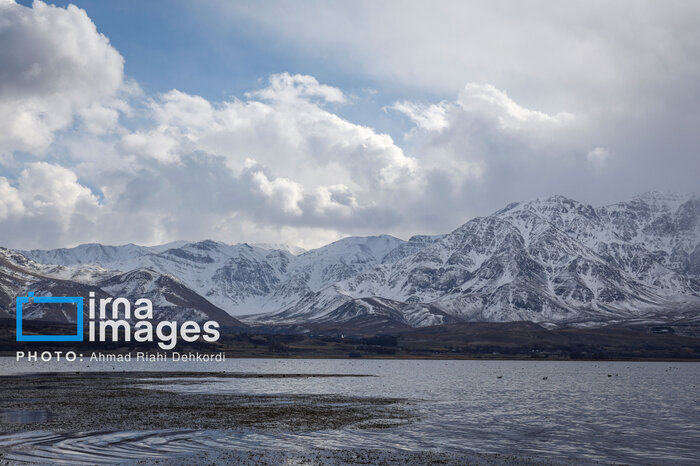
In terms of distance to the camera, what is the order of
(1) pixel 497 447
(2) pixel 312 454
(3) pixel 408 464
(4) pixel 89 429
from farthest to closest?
1. (4) pixel 89 429
2. (1) pixel 497 447
3. (2) pixel 312 454
4. (3) pixel 408 464

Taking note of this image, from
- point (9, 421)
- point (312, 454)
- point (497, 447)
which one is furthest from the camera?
point (9, 421)

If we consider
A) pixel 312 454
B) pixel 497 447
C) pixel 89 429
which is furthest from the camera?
pixel 89 429

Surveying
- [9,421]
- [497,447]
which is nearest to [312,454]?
[497,447]

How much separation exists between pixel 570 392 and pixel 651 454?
8803cm

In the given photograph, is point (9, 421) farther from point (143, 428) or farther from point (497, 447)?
point (497, 447)

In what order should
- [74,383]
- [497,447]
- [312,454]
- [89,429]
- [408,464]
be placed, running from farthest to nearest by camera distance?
[74,383], [89,429], [497,447], [312,454], [408,464]

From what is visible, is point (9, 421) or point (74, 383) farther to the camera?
point (74, 383)

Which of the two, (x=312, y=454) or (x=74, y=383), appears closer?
(x=312, y=454)

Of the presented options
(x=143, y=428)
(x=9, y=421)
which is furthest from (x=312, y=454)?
(x=9, y=421)

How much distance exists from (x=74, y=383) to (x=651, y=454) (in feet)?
394

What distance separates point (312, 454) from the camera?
6309 centimetres

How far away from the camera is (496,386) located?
169 meters

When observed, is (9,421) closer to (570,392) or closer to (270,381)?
(270,381)

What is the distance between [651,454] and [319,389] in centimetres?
8900
